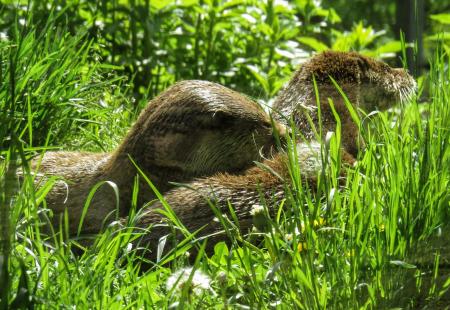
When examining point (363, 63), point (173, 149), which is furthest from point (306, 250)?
point (363, 63)

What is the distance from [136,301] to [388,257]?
0.74 meters

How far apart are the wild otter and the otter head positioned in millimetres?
327

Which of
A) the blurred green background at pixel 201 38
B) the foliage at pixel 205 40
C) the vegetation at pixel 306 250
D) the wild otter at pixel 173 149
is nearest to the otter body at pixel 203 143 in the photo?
the wild otter at pixel 173 149

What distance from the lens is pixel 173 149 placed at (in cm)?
476

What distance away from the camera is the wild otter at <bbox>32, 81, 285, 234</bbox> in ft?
15.2

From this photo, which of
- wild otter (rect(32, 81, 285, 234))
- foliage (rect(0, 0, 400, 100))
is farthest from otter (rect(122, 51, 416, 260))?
foliage (rect(0, 0, 400, 100))

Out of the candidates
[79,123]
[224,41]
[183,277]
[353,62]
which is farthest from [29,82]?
[224,41]

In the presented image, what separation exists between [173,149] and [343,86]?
1.05 m

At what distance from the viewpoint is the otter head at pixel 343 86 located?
5.15m

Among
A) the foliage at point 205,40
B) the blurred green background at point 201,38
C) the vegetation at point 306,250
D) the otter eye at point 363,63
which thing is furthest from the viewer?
the foliage at point 205,40

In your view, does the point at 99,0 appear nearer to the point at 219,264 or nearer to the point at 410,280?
the point at 219,264

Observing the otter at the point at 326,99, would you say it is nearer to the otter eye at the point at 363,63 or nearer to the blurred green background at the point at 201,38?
the otter eye at the point at 363,63

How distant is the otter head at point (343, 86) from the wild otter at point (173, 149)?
12.9 inches

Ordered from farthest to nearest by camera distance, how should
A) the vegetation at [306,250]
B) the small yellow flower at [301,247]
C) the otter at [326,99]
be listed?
the otter at [326,99]
the small yellow flower at [301,247]
the vegetation at [306,250]
